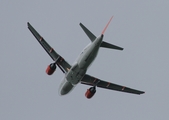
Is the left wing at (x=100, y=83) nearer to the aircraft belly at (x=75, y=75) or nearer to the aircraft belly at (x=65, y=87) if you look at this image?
the aircraft belly at (x=65, y=87)

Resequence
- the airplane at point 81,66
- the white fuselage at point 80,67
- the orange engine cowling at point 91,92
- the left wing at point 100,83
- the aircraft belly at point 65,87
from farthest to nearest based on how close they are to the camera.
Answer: the orange engine cowling at point 91,92
the left wing at point 100,83
the aircraft belly at point 65,87
the airplane at point 81,66
the white fuselage at point 80,67

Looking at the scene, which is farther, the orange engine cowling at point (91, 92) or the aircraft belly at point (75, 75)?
the orange engine cowling at point (91, 92)

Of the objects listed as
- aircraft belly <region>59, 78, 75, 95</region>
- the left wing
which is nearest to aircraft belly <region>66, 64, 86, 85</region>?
aircraft belly <region>59, 78, 75, 95</region>

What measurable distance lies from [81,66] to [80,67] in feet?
1.09

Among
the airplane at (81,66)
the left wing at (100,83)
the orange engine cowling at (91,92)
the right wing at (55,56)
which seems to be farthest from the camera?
the orange engine cowling at (91,92)

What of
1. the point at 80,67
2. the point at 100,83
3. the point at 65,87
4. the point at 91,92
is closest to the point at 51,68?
the point at 65,87

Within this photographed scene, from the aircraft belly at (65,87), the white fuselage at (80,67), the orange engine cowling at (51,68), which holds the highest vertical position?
the orange engine cowling at (51,68)

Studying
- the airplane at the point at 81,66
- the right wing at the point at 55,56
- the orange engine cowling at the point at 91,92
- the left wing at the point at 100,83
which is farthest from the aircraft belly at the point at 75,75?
the orange engine cowling at the point at 91,92

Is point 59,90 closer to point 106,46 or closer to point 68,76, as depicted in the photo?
point 68,76

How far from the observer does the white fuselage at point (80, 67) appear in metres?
66.6

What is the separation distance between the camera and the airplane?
220ft

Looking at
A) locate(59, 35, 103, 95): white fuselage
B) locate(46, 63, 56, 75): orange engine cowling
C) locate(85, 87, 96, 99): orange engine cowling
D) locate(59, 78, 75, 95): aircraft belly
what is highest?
locate(46, 63, 56, 75): orange engine cowling

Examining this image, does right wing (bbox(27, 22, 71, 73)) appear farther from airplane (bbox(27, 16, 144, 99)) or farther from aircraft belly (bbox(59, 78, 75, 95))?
aircraft belly (bbox(59, 78, 75, 95))

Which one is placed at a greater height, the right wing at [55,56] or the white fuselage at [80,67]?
the right wing at [55,56]
